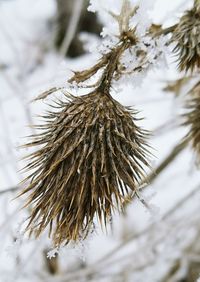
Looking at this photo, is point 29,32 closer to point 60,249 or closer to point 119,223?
point 119,223

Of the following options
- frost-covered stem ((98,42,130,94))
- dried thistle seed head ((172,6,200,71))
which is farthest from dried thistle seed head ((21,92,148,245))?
dried thistle seed head ((172,6,200,71))

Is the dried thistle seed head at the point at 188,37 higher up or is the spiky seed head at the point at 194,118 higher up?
the dried thistle seed head at the point at 188,37

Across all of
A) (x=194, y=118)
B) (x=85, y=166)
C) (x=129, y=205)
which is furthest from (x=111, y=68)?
(x=129, y=205)

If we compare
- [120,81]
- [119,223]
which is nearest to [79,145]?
[120,81]

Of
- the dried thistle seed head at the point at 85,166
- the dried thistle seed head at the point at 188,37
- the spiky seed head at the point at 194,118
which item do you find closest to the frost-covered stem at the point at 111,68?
the dried thistle seed head at the point at 85,166

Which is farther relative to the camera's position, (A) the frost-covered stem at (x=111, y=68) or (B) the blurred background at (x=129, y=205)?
(B) the blurred background at (x=129, y=205)

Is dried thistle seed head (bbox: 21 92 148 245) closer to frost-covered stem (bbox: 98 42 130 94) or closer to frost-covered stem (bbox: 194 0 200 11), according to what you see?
frost-covered stem (bbox: 98 42 130 94)

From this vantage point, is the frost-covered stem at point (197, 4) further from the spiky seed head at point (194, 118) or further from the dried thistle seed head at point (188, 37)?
the spiky seed head at point (194, 118)
